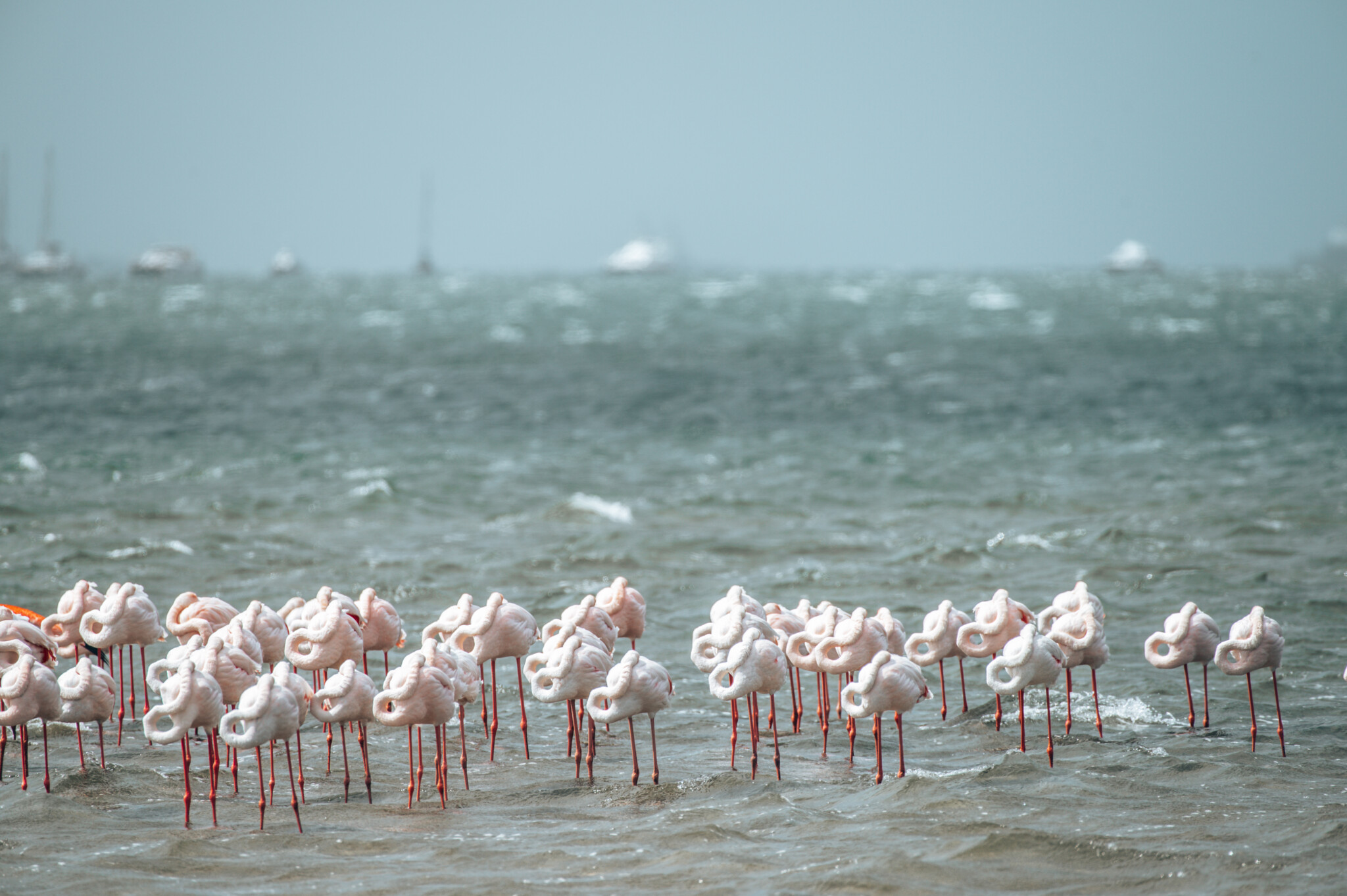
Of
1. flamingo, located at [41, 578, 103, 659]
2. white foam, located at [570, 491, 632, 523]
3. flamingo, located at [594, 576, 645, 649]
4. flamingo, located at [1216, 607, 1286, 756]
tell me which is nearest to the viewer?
flamingo, located at [1216, 607, 1286, 756]

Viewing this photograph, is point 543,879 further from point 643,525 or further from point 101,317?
point 101,317

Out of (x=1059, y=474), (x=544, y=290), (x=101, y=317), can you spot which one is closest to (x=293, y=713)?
(x=1059, y=474)

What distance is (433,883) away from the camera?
7566mm

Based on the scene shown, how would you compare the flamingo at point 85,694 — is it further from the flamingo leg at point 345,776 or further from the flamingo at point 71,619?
the flamingo at point 71,619

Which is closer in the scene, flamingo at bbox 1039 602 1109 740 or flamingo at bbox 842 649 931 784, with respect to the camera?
flamingo at bbox 842 649 931 784

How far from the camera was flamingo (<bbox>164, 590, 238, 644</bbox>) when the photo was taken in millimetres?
9500

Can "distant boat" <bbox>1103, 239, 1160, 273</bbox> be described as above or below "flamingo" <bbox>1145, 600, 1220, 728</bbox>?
above

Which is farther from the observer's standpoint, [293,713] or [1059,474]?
[1059,474]

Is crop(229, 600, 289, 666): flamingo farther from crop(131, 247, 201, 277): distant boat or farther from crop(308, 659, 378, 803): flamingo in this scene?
crop(131, 247, 201, 277): distant boat

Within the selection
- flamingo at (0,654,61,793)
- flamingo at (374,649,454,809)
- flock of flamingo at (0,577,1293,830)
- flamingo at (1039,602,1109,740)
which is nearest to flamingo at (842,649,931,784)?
flock of flamingo at (0,577,1293,830)

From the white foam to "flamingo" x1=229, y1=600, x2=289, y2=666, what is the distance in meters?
9.79

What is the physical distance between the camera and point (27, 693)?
26.6ft

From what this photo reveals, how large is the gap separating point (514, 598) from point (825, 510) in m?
6.58

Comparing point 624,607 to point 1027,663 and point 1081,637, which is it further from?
point 1081,637
